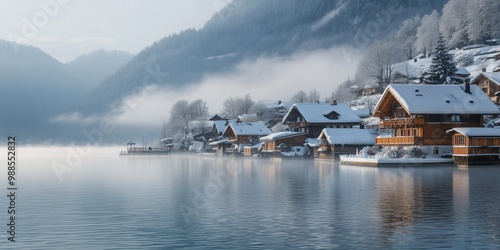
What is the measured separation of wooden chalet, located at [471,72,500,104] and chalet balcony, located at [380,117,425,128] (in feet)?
99.6

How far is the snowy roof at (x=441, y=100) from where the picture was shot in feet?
246

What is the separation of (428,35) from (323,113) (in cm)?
7924

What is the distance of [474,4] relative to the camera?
16150 centimetres

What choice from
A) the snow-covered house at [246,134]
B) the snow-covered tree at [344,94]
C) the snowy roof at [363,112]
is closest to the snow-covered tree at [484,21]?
the snow-covered tree at [344,94]

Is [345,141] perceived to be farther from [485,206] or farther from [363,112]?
[485,206]

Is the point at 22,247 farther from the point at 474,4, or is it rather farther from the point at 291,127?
the point at 474,4

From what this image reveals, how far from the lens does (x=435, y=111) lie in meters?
74.7

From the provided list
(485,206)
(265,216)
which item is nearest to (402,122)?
(485,206)

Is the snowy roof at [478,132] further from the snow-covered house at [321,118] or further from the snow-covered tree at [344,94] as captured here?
the snow-covered tree at [344,94]

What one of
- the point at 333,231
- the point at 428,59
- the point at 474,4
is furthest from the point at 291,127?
the point at 333,231

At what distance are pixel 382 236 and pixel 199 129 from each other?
495 ft

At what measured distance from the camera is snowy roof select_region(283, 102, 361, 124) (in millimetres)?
113975

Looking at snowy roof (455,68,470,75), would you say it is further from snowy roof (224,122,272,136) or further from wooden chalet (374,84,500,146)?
wooden chalet (374,84,500,146)

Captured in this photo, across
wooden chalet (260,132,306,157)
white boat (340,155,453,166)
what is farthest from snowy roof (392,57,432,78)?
white boat (340,155,453,166)
